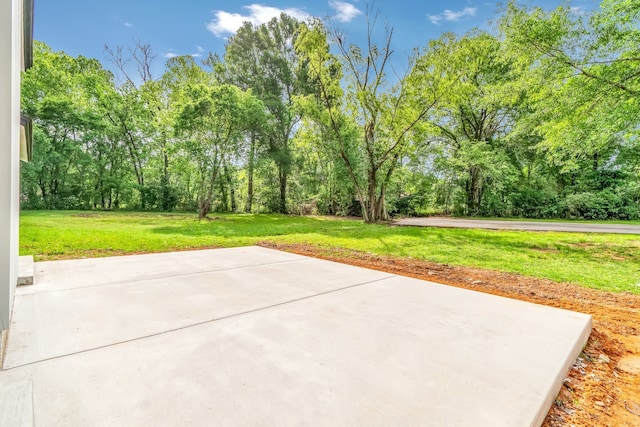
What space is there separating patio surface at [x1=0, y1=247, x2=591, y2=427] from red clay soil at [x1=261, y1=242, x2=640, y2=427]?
0.36 ft

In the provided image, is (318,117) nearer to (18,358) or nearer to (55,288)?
(55,288)

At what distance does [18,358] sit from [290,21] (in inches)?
825

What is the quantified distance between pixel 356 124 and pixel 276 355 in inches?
546

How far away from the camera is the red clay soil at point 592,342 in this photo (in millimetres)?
1406

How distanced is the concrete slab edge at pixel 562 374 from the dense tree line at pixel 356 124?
700 centimetres

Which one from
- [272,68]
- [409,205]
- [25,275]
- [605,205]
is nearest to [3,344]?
[25,275]

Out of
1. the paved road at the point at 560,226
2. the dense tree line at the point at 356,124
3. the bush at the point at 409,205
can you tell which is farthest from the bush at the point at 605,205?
the bush at the point at 409,205

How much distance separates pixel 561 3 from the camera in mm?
8359

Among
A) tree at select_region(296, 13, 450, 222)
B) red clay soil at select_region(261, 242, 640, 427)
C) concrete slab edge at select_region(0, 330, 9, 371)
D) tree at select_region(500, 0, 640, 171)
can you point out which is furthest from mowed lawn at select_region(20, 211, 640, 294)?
tree at select_region(296, 13, 450, 222)

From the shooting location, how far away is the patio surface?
47.5 inches

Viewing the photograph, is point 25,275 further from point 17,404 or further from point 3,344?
point 17,404

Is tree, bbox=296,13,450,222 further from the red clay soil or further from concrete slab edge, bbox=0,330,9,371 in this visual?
concrete slab edge, bbox=0,330,9,371

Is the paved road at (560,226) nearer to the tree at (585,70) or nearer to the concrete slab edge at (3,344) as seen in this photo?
the tree at (585,70)

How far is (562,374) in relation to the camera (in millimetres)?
1566
